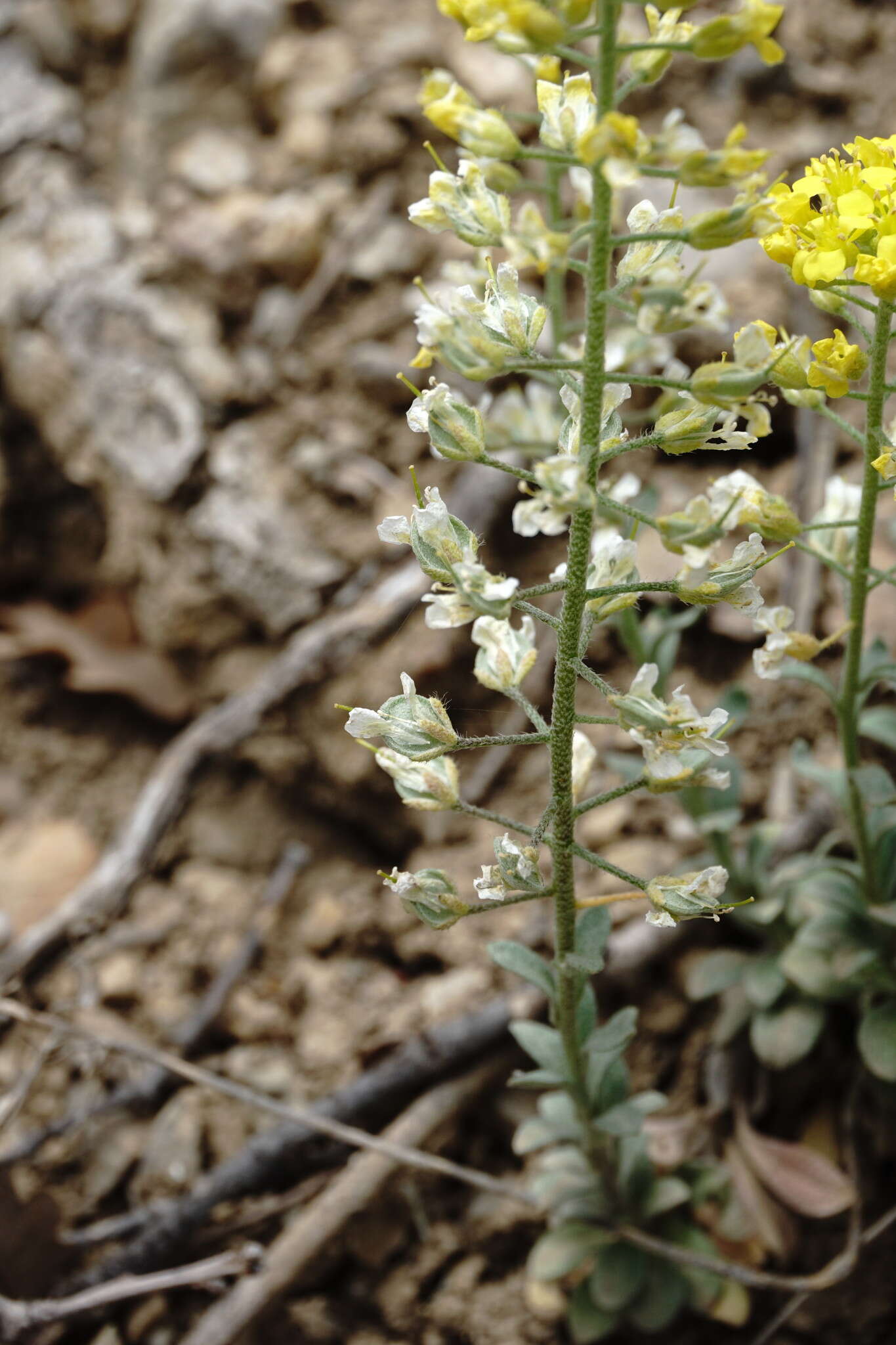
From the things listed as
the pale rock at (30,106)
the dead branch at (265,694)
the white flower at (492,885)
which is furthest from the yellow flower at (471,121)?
the pale rock at (30,106)

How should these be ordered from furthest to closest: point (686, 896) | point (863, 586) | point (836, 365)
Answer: point (863, 586) < point (836, 365) < point (686, 896)

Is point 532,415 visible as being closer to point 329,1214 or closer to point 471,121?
point 471,121

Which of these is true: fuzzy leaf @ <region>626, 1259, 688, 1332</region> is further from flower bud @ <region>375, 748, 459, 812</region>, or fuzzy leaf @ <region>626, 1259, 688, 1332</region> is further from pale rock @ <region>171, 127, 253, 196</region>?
pale rock @ <region>171, 127, 253, 196</region>

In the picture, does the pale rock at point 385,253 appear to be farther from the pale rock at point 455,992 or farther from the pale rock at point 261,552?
the pale rock at point 455,992

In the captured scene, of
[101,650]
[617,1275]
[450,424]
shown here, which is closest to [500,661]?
[450,424]

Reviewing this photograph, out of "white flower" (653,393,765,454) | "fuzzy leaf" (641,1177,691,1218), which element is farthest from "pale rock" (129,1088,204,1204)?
"white flower" (653,393,765,454)

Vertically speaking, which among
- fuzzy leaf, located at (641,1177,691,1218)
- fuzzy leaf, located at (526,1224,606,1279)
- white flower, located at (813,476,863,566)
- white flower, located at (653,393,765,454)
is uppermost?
white flower, located at (653,393,765,454)

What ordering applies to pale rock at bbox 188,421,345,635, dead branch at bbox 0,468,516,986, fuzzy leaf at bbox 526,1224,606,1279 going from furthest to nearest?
pale rock at bbox 188,421,345,635 < dead branch at bbox 0,468,516,986 < fuzzy leaf at bbox 526,1224,606,1279
